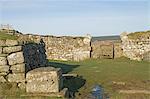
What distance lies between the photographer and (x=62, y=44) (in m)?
30.0

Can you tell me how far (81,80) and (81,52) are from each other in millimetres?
12239

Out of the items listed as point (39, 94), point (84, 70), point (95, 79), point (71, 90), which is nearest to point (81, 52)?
point (84, 70)

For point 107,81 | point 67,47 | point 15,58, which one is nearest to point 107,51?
point 67,47

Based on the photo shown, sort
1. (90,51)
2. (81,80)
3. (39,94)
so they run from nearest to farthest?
1. (39,94)
2. (81,80)
3. (90,51)

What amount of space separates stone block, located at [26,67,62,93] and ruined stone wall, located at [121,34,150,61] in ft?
49.8

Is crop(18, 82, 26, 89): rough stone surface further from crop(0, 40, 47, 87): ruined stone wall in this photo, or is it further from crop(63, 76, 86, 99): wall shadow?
crop(63, 76, 86, 99): wall shadow

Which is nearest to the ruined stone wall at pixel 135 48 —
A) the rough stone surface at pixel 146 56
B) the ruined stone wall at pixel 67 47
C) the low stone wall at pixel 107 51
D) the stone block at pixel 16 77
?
the rough stone surface at pixel 146 56

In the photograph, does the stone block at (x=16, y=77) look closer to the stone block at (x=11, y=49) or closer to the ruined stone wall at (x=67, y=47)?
the stone block at (x=11, y=49)

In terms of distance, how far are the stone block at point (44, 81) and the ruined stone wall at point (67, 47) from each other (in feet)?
50.8

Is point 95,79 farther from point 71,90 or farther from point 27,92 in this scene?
point 27,92

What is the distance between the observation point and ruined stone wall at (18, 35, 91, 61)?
1145 inches

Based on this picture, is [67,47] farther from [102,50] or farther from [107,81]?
[107,81]

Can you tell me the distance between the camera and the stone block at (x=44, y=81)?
1323cm

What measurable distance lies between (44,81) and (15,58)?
179 cm
